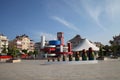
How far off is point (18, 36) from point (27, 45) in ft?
31.7

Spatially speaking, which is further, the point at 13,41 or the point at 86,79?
the point at 13,41

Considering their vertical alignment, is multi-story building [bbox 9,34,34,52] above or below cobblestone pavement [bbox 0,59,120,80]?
above

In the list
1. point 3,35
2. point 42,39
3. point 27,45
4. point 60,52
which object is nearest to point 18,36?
point 27,45

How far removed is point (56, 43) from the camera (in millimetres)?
84750

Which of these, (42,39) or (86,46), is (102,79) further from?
(42,39)

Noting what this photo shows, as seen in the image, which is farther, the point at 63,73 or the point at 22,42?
the point at 22,42

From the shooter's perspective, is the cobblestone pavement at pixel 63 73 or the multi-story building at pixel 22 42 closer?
the cobblestone pavement at pixel 63 73

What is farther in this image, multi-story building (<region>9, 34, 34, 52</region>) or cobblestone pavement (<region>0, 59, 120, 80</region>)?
multi-story building (<region>9, 34, 34, 52</region>)

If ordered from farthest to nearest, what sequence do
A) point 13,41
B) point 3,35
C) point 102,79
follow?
point 13,41 → point 3,35 → point 102,79

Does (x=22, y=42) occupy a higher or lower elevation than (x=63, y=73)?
higher

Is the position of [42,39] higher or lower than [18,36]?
lower

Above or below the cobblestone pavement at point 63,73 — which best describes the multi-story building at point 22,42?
above

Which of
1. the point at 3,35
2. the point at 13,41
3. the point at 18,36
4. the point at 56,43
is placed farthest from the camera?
the point at 18,36

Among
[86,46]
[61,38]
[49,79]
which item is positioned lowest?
[49,79]
